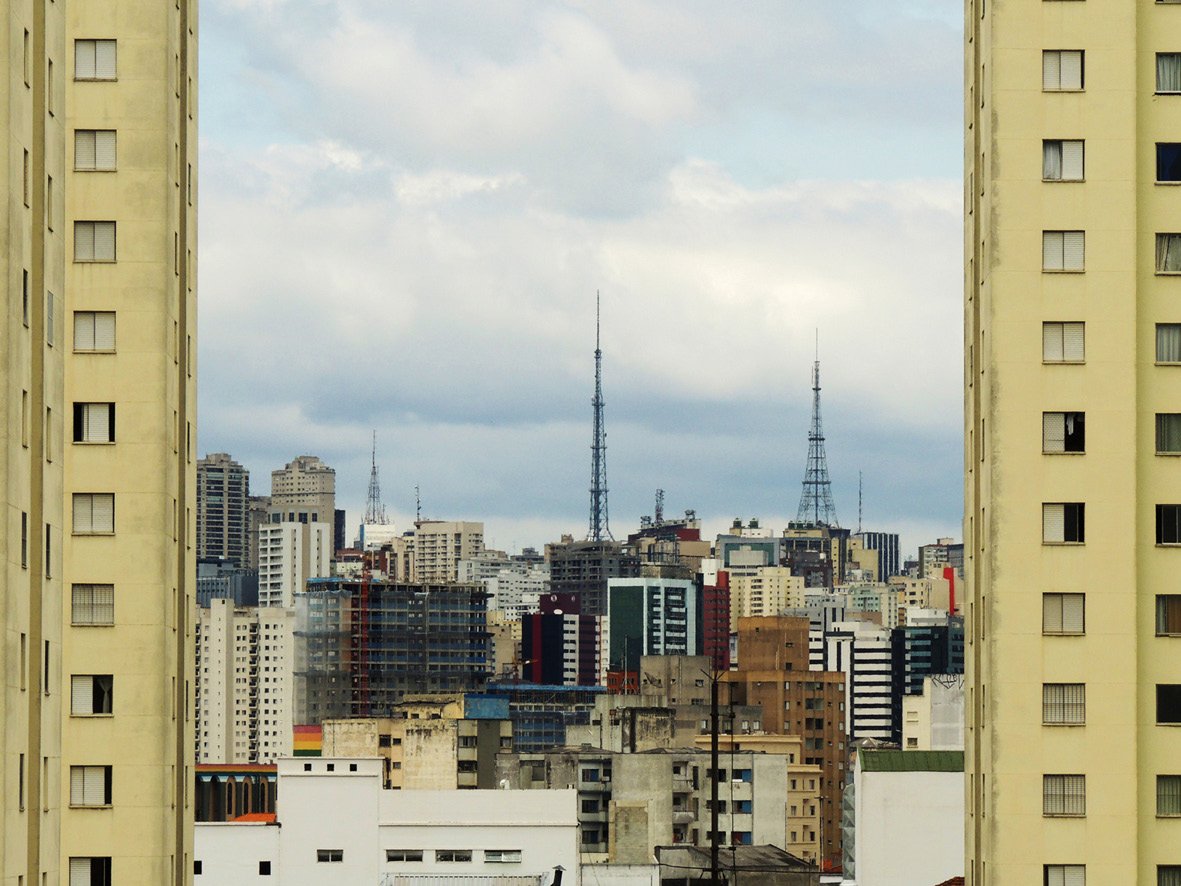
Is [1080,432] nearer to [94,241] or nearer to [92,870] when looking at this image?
[94,241]

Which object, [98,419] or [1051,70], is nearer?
[1051,70]

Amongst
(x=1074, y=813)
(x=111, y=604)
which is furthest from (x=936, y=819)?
(x=111, y=604)

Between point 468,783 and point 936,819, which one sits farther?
point 468,783

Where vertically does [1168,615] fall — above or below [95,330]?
below

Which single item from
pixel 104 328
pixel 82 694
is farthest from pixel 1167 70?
pixel 82 694

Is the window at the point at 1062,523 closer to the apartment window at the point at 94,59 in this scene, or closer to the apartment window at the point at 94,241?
the apartment window at the point at 94,241

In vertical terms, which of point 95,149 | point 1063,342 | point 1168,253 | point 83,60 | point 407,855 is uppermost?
point 83,60

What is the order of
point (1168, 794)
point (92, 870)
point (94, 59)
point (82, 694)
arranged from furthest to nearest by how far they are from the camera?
1. point (94, 59)
2. point (82, 694)
3. point (92, 870)
4. point (1168, 794)

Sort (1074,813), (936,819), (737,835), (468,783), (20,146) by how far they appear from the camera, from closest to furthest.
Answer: (20,146) → (1074,813) → (936,819) → (737,835) → (468,783)

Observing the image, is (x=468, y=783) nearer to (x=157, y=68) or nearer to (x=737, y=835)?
(x=737, y=835)
